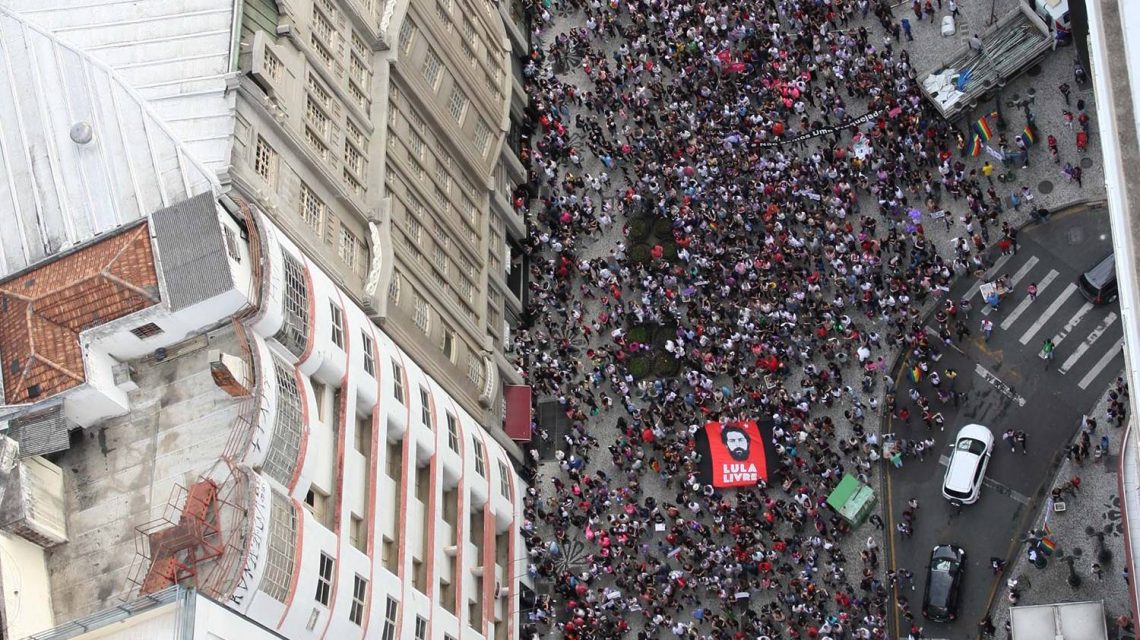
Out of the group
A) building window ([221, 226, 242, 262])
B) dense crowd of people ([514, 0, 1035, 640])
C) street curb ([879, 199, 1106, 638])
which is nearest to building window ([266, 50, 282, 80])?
building window ([221, 226, 242, 262])

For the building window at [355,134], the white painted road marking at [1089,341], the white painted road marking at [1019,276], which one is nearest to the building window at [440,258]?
the building window at [355,134]

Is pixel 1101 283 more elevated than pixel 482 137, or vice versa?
pixel 482 137

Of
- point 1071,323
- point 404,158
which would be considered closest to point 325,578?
point 404,158

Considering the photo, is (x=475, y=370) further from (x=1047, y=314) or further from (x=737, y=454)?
(x=1047, y=314)

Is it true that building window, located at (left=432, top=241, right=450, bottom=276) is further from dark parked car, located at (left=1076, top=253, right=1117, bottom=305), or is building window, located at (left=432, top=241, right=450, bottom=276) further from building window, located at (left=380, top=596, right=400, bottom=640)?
dark parked car, located at (left=1076, top=253, right=1117, bottom=305)

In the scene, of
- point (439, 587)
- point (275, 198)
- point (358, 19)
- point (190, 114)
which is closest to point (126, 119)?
point (190, 114)

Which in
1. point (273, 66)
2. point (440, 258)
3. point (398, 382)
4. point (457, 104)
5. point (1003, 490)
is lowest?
point (1003, 490)

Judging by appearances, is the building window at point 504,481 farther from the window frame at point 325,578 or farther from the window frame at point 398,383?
the window frame at point 325,578

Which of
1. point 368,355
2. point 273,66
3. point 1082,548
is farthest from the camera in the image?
point 1082,548
